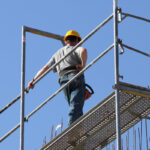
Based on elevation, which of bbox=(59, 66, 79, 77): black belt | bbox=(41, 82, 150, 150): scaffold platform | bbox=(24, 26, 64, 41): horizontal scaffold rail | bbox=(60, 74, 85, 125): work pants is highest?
bbox=(24, 26, 64, 41): horizontal scaffold rail

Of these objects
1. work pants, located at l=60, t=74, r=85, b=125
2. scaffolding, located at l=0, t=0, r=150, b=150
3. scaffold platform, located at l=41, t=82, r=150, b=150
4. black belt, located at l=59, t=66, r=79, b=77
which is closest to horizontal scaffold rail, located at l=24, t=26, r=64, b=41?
scaffolding, located at l=0, t=0, r=150, b=150

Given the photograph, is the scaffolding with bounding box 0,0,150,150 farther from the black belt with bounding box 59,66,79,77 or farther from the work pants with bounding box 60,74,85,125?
the black belt with bounding box 59,66,79,77

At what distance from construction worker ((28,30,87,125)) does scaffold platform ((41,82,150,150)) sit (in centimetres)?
47

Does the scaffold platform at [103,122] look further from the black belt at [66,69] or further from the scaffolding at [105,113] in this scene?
the black belt at [66,69]

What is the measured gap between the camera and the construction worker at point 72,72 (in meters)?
11.4

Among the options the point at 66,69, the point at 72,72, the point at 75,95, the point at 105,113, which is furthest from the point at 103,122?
the point at 66,69

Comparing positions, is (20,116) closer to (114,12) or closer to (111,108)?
(111,108)

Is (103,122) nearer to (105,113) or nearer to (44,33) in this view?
(105,113)

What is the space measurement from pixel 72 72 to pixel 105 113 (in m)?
1.55

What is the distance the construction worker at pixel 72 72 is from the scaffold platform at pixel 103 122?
47 centimetres

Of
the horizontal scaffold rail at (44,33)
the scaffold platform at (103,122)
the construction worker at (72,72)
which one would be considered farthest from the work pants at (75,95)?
the horizontal scaffold rail at (44,33)

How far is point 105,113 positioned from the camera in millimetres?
10406

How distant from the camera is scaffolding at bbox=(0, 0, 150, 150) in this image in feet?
32.0

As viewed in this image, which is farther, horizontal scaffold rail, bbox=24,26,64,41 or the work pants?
horizontal scaffold rail, bbox=24,26,64,41
